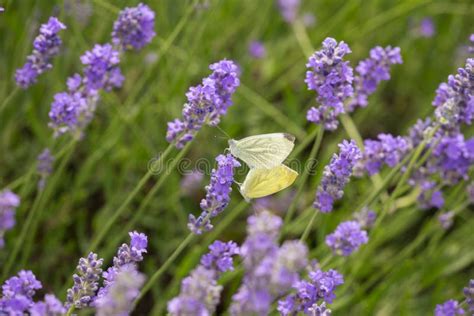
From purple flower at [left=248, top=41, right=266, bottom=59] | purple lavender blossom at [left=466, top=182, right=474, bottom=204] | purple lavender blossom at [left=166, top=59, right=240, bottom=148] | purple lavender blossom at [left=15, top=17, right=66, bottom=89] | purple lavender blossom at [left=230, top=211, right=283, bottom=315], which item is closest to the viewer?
purple lavender blossom at [left=230, top=211, right=283, bottom=315]

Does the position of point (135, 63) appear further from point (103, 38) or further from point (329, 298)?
point (329, 298)

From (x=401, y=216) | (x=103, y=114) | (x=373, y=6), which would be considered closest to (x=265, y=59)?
(x=373, y=6)

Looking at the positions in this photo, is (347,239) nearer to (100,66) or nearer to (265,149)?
(265,149)

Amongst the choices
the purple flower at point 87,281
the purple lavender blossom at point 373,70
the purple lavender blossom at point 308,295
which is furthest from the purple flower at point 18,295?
the purple lavender blossom at point 373,70

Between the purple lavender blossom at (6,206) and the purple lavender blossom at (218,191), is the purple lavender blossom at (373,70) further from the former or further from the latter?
the purple lavender blossom at (6,206)

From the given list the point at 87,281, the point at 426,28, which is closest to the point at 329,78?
the point at 87,281

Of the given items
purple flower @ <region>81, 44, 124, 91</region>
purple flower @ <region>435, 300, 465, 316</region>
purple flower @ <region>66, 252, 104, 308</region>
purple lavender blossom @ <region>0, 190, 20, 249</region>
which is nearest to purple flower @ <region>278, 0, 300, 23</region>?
purple flower @ <region>81, 44, 124, 91</region>

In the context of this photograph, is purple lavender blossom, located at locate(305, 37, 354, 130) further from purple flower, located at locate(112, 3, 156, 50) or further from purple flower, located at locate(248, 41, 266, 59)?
purple flower, located at locate(248, 41, 266, 59)
